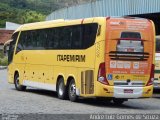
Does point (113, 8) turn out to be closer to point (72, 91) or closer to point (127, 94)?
point (72, 91)

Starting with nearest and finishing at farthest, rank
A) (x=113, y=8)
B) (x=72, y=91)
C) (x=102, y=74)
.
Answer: (x=102, y=74) < (x=72, y=91) < (x=113, y=8)

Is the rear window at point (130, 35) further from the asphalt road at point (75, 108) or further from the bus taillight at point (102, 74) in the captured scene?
the asphalt road at point (75, 108)

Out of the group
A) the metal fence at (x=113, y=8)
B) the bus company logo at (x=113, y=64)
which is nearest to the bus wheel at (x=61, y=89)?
the bus company logo at (x=113, y=64)

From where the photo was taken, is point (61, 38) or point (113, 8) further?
point (113, 8)

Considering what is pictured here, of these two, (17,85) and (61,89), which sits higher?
(61,89)

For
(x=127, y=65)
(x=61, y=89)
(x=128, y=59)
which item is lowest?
(x=61, y=89)

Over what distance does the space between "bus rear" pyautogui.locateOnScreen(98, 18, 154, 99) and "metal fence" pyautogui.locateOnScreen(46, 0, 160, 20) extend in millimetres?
12842

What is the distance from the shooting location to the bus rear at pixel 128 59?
19438 millimetres

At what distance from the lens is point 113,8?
36781 millimetres

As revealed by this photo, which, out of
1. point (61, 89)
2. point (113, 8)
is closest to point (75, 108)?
point (61, 89)

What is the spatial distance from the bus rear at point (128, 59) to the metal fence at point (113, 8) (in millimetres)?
12842

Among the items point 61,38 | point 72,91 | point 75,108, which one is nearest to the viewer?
point 75,108

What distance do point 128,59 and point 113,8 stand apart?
57.2ft

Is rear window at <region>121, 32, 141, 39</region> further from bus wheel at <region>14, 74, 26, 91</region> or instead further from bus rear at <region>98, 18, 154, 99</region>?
bus wheel at <region>14, 74, 26, 91</region>
